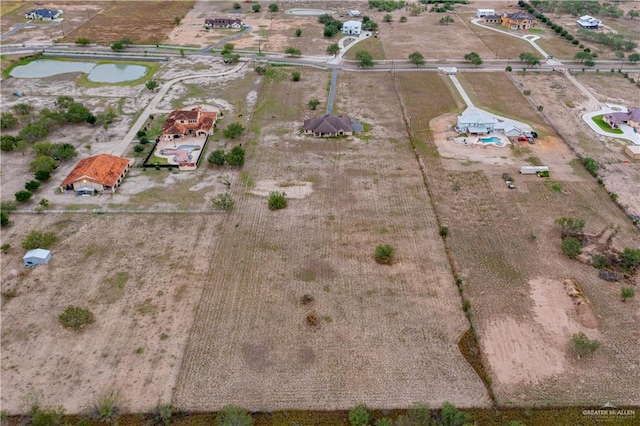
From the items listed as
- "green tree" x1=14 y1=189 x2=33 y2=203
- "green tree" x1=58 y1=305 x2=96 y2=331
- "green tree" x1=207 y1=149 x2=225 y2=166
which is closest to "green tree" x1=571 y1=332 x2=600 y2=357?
"green tree" x1=58 y1=305 x2=96 y2=331

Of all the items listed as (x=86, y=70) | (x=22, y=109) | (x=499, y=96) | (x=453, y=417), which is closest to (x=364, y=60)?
(x=499, y=96)

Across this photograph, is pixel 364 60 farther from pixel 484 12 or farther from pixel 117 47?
pixel 484 12

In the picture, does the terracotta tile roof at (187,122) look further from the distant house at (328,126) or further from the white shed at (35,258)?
the white shed at (35,258)

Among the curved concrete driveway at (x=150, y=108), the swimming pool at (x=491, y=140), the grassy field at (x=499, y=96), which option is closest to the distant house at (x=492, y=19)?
the grassy field at (x=499, y=96)

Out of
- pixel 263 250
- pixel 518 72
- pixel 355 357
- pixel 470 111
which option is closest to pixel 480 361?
pixel 355 357

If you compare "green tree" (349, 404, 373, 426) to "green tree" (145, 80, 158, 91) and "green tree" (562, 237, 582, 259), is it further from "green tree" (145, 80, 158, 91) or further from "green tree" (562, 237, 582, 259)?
"green tree" (145, 80, 158, 91)
